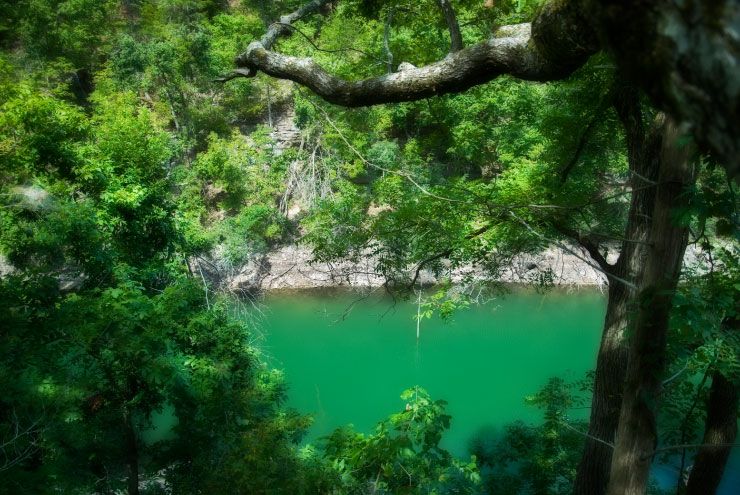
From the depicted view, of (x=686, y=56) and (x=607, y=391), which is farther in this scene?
(x=607, y=391)

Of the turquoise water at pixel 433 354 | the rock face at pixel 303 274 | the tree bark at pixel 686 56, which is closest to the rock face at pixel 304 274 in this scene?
the rock face at pixel 303 274

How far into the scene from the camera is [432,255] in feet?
12.7

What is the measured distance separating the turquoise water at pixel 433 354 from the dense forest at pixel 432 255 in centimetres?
222

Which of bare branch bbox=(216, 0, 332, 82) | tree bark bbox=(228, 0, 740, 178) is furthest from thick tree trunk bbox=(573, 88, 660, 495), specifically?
tree bark bbox=(228, 0, 740, 178)

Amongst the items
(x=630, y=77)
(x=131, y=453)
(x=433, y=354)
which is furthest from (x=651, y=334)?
(x=433, y=354)

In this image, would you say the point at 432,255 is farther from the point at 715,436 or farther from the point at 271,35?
the point at 715,436

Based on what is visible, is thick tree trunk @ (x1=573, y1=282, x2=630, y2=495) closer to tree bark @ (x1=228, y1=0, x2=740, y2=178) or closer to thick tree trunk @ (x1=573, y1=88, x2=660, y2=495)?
thick tree trunk @ (x1=573, y1=88, x2=660, y2=495)

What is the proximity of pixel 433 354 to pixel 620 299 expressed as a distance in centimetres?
741

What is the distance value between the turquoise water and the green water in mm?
20

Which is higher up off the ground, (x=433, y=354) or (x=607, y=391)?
(x=607, y=391)

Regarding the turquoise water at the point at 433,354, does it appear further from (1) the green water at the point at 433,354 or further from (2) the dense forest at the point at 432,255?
(2) the dense forest at the point at 432,255

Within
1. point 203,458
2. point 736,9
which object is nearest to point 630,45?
point 736,9

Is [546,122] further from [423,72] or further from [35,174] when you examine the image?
[35,174]

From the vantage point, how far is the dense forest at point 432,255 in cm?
167
